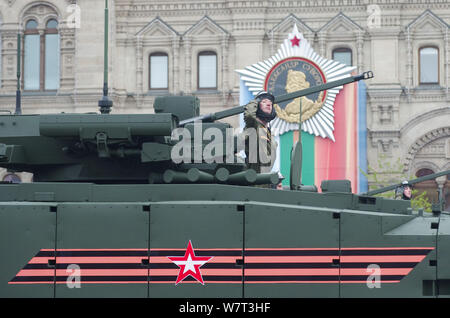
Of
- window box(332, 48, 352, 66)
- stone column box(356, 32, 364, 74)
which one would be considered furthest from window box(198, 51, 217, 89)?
stone column box(356, 32, 364, 74)

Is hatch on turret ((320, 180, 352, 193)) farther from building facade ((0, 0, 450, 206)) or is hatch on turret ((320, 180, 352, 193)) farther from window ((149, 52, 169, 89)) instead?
window ((149, 52, 169, 89))

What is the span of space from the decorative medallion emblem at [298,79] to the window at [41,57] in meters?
10.1

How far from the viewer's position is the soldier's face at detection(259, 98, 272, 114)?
36.0 feet

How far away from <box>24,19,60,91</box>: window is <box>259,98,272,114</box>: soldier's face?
30.3 metres

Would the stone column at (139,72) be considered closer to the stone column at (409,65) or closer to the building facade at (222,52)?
the building facade at (222,52)

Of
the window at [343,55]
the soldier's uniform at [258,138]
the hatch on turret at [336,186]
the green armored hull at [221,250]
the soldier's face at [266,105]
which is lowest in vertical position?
the green armored hull at [221,250]

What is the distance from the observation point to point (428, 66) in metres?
38.2

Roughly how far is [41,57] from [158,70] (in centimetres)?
613

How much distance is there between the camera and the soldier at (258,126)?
10.9 metres

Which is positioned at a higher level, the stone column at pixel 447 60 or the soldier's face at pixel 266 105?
the stone column at pixel 447 60

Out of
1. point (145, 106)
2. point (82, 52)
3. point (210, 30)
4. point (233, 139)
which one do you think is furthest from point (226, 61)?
point (233, 139)

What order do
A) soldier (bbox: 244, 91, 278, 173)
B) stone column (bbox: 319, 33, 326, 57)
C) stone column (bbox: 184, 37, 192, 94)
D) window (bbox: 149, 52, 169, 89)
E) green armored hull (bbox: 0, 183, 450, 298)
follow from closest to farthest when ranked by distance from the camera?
green armored hull (bbox: 0, 183, 450, 298) < soldier (bbox: 244, 91, 278, 173) < stone column (bbox: 319, 33, 326, 57) < stone column (bbox: 184, 37, 192, 94) < window (bbox: 149, 52, 169, 89)

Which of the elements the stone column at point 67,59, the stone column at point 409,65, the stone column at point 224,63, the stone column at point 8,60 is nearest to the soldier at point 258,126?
the stone column at point 224,63

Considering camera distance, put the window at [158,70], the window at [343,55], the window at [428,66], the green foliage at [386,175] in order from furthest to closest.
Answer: the window at [158,70]
the window at [343,55]
the window at [428,66]
the green foliage at [386,175]
